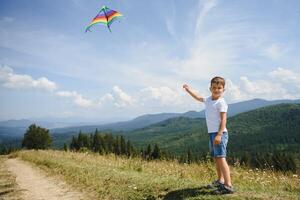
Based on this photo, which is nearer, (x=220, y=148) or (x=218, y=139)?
(x=218, y=139)

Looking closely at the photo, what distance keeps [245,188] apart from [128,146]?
79512 mm

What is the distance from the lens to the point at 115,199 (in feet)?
28.9

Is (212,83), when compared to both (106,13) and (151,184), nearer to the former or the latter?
(151,184)

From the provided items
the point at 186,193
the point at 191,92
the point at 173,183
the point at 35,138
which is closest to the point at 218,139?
the point at 186,193

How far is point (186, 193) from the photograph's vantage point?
25.8 ft

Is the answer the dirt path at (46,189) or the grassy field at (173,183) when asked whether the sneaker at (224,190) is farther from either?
the dirt path at (46,189)

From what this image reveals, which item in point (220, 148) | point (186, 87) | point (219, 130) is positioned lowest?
point (220, 148)

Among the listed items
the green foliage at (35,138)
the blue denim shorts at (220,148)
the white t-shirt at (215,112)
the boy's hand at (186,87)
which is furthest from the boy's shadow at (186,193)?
the green foliage at (35,138)

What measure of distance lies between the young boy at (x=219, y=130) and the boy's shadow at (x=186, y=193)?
0.24 meters

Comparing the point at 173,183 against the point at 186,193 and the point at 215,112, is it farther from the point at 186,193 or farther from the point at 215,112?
the point at 215,112

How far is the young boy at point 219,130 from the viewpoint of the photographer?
742 centimetres

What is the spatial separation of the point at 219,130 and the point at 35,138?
225 feet

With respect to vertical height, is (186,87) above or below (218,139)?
above

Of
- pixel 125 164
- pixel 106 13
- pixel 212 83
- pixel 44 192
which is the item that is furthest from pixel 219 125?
pixel 106 13
